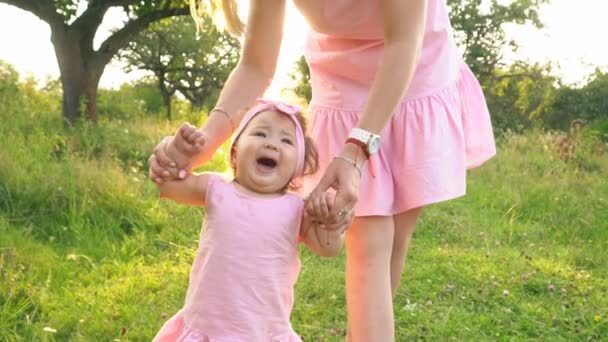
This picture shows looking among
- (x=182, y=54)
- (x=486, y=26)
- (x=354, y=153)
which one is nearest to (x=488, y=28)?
(x=486, y=26)

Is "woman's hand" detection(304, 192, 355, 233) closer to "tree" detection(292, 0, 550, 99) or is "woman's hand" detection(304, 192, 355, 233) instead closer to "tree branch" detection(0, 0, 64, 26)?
"tree branch" detection(0, 0, 64, 26)

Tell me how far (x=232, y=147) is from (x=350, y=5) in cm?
46

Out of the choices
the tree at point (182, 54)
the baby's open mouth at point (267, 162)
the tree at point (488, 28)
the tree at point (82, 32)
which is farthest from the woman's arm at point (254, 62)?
the tree at point (488, 28)

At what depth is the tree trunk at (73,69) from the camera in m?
9.83

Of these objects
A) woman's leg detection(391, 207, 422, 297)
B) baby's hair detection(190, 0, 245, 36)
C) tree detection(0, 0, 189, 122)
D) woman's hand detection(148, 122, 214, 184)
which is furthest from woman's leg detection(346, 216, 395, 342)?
tree detection(0, 0, 189, 122)

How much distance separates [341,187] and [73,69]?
352 inches

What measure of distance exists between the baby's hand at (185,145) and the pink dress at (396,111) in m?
0.48

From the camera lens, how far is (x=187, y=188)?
5.88ft

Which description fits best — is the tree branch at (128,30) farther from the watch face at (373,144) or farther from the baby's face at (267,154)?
the watch face at (373,144)

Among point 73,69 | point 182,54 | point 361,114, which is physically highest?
point 182,54

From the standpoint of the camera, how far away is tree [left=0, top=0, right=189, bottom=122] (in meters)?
9.72

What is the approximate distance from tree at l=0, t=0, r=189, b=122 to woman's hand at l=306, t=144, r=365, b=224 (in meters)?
8.28

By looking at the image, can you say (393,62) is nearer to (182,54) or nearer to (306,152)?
(306,152)

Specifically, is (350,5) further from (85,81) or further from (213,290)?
(85,81)
